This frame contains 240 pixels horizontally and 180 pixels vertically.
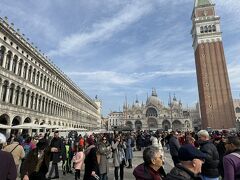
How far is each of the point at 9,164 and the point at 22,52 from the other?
2664cm

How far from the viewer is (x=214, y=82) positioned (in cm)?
5441

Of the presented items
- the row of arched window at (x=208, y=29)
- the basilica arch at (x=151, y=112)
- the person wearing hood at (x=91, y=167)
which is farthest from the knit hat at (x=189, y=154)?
the basilica arch at (x=151, y=112)

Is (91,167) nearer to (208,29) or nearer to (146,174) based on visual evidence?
(146,174)

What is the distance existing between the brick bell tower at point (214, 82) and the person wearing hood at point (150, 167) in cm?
5600

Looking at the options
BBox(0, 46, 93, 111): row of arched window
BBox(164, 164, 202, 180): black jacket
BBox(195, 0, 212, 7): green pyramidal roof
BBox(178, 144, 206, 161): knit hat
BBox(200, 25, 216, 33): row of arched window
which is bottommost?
BBox(164, 164, 202, 180): black jacket

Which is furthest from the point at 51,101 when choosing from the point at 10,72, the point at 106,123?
the point at 106,123

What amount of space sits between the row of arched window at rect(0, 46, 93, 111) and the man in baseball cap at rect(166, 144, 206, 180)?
2413 centimetres

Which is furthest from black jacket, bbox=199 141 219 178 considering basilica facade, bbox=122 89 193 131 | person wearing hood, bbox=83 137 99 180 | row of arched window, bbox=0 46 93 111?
basilica facade, bbox=122 89 193 131

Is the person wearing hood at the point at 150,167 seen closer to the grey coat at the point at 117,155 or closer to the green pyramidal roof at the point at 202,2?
the grey coat at the point at 117,155

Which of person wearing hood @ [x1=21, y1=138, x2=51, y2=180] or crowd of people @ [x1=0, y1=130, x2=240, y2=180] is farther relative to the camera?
person wearing hood @ [x1=21, y1=138, x2=51, y2=180]

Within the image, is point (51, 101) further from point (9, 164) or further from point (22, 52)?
point (9, 164)

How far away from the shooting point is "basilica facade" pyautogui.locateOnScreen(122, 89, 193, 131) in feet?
297

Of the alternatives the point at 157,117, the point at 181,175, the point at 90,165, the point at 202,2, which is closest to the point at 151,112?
the point at 157,117

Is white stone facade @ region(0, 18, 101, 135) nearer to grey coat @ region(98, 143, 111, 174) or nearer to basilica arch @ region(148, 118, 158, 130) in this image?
grey coat @ region(98, 143, 111, 174)
